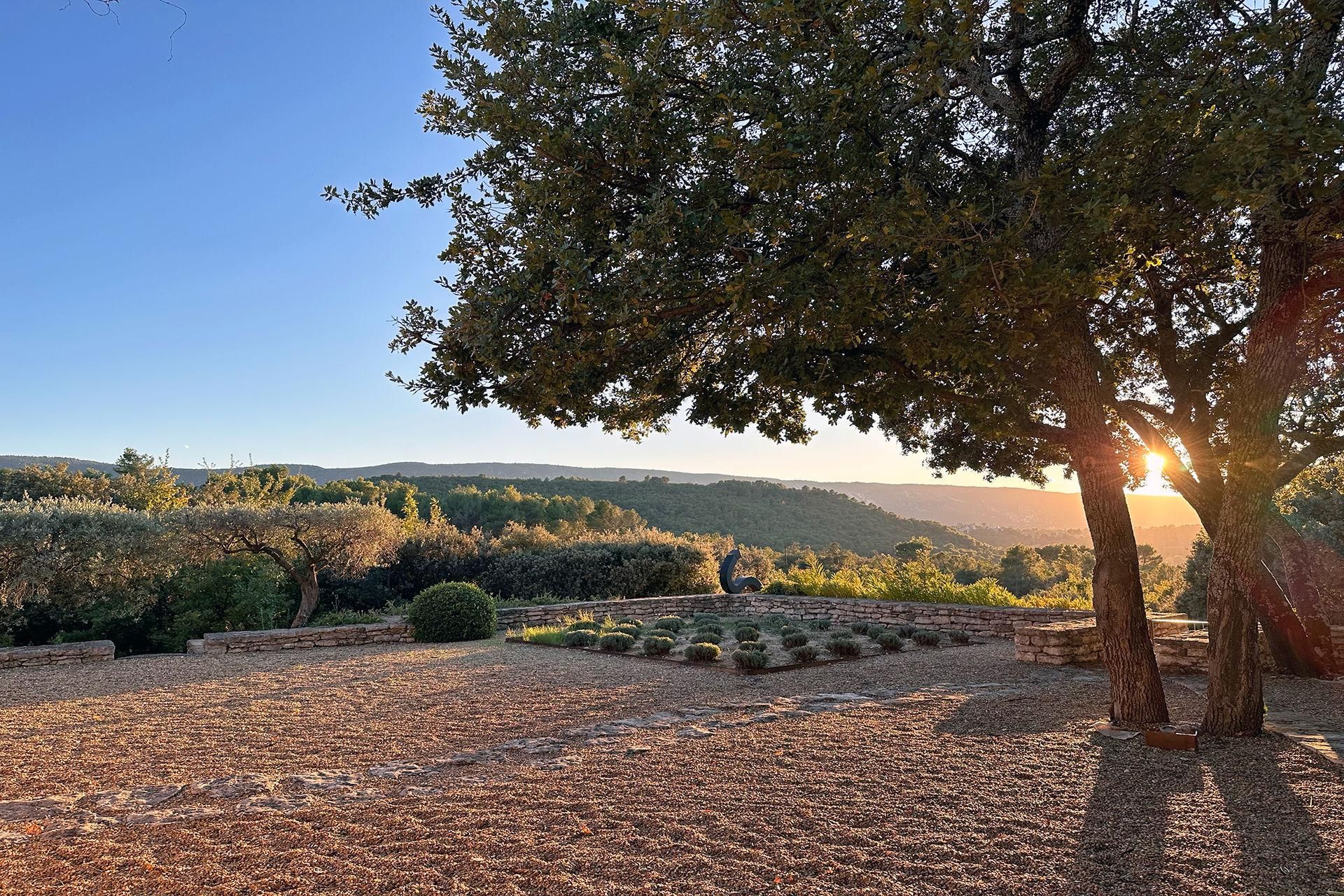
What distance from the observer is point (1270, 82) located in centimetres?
457

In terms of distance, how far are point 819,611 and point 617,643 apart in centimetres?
519

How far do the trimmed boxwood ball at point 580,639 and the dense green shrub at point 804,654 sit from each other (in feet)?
9.64

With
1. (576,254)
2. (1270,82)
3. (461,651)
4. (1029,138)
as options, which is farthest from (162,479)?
(1270,82)

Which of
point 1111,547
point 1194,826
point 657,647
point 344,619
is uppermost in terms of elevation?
point 1111,547

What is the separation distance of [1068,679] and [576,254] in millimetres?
6693

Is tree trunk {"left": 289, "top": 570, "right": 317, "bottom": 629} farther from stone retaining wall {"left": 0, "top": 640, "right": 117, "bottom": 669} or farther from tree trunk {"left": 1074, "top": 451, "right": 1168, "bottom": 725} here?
tree trunk {"left": 1074, "top": 451, "right": 1168, "bottom": 725}

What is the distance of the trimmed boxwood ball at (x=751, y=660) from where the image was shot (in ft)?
30.2

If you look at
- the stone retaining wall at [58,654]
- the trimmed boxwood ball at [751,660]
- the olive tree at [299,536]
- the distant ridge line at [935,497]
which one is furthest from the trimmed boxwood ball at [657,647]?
the distant ridge line at [935,497]

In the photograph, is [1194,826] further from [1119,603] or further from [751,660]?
[751,660]

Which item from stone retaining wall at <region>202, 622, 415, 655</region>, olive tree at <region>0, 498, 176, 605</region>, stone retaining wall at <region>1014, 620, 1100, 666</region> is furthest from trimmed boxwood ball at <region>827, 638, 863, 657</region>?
olive tree at <region>0, 498, 176, 605</region>

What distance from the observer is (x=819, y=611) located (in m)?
14.8

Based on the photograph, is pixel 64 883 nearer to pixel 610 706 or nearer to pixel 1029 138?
pixel 610 706

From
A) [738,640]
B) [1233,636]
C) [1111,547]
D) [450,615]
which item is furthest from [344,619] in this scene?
[1233,636]

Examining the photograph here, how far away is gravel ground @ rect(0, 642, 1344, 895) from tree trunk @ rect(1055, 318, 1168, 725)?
53cm
